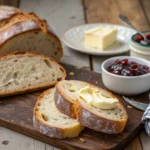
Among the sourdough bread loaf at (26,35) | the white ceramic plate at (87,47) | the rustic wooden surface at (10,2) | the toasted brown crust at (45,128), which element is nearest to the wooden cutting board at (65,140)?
the toasted brown crust at (45,128)

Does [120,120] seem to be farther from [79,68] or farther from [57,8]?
[57,8]

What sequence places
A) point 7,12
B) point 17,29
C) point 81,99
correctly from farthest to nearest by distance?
point 7,12
point 17,29
point 81,99

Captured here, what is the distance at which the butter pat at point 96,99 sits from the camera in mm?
1989

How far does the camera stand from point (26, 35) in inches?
101

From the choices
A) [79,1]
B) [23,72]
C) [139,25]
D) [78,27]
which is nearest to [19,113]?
[23,72]

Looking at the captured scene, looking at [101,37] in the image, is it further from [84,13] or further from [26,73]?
[84,13]

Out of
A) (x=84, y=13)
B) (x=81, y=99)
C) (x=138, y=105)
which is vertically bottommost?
(x=84, y=13)

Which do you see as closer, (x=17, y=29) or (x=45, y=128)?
(x=45, y=128)

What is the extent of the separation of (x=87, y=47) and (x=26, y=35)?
1.70 feet

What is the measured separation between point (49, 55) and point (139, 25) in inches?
39.0

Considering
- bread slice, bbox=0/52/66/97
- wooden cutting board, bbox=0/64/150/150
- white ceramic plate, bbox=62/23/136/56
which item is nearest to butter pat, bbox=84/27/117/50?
white ceramic plate, bbox=62/23/136/56

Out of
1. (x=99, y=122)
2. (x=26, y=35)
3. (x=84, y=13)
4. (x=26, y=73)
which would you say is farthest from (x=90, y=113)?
(x=84, y=13)

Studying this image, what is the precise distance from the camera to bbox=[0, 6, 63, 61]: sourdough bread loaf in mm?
2535

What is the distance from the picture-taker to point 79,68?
8.82ft
